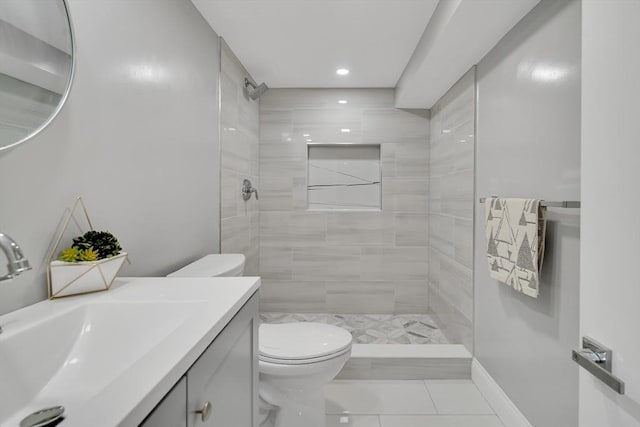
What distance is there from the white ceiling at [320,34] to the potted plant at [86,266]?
4.89 feet

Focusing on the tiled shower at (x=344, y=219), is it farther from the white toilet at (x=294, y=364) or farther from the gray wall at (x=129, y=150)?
the white toilet at (x=294, y=364)

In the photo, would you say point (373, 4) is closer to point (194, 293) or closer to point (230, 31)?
point (230, 31)

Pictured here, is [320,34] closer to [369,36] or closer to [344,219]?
[369,36]

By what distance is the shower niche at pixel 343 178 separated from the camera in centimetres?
332

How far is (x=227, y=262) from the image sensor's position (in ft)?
5.77

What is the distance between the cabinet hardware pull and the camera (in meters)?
0.68

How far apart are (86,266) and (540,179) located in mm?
1732

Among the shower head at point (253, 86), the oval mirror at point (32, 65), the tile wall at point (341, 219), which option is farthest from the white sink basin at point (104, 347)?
the tile wall at point (341, 219)

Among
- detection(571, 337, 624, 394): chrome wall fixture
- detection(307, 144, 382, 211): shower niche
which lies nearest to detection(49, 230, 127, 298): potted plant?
detection(571, 337, 624, 394): chrome wall fixture

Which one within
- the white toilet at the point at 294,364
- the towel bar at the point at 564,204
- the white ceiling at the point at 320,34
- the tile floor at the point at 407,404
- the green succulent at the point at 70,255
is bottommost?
the tile floor at the point at 407,404

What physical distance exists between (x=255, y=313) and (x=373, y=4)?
1735 millimetres

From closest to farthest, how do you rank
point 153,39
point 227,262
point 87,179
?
point 87,179, point 153,39, point 227,262

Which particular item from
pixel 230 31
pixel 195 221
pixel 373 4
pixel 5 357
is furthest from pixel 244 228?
pixel 5 357

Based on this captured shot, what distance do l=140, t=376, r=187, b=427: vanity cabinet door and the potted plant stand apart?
515mm
